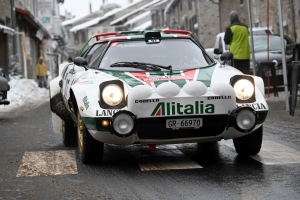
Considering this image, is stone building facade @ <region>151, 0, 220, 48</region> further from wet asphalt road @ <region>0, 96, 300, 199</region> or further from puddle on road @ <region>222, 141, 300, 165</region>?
wet asphalt road @ <region>0, 96, 300, 199</region>

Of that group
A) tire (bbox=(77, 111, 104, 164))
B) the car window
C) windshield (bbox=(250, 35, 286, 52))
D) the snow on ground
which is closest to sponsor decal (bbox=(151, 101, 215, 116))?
tire (bbox=(77, 111, 104, 164))

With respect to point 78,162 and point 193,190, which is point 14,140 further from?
point 193,190

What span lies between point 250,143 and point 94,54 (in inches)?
83.3

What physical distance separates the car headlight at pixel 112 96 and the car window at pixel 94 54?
1337 millimetres

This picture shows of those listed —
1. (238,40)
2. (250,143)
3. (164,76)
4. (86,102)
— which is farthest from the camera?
(238,40)

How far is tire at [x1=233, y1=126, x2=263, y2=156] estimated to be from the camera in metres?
6.88

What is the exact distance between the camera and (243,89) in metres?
6.52

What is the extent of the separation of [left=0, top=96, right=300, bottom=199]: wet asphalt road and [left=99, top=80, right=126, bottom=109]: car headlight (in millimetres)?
589

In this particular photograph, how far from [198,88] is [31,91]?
68.1ft

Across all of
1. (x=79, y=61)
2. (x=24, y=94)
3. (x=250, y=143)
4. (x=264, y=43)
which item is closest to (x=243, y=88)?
(x=250, y=143)

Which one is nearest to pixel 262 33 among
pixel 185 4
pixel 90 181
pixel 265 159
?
pixel 265 159

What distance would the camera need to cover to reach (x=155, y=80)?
6.57m

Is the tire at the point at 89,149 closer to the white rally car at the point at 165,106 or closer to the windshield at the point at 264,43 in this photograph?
the white rally car at the point at 165,106

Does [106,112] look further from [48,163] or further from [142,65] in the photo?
[142,65]
